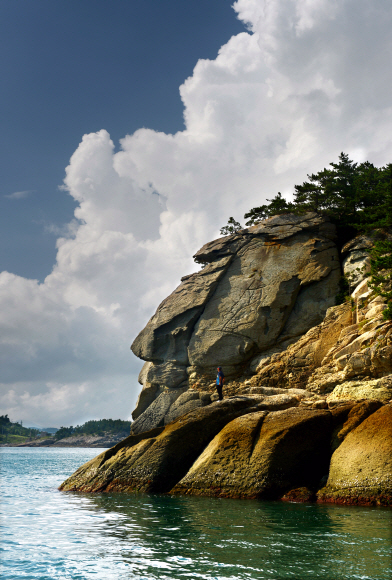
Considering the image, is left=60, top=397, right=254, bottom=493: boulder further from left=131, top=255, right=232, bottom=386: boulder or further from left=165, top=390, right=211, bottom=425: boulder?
left=131, top=255, right=232, bottom=386: boulder

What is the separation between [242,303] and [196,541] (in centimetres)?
2660

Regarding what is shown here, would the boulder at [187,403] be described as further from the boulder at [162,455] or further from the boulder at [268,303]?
the boulder at [162,455]

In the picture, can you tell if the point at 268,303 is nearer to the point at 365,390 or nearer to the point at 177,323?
the point at 177,323

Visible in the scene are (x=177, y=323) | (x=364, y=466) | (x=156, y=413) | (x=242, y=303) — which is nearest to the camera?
(x=364, y=466)

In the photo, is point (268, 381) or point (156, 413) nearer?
point (268, 381)

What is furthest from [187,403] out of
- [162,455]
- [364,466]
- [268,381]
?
[364,466]

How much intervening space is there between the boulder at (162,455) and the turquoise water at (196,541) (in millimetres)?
3375

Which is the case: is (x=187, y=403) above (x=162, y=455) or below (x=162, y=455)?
above

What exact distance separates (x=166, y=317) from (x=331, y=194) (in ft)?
64.0

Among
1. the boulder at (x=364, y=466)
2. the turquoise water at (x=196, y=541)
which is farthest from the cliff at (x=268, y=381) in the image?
the turquoise water at (x=196, y=541)

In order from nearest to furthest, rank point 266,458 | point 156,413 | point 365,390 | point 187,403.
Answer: point 266,458 < point 365,390 < point 187,403 < point 156,413

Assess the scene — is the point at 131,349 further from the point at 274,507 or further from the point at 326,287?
the point at 274,507

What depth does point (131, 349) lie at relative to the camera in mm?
42688

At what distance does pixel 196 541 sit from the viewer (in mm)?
11156
